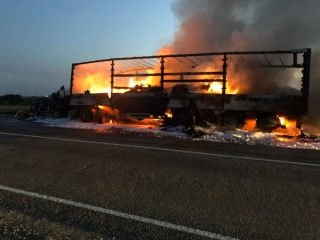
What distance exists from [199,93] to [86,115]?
19.1 ft

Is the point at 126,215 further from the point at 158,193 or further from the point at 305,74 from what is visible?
the point at 305,74

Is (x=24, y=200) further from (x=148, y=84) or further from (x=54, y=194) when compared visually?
(x=148, y=84)

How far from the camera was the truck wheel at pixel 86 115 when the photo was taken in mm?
14701

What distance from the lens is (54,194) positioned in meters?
4.24

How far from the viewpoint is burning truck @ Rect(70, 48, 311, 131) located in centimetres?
1114

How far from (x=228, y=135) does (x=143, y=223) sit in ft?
22.3

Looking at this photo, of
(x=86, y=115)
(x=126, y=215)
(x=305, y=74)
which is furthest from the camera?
(x=86, y=115)

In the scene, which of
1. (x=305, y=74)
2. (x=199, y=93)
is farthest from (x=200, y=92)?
(x=305, y=74)

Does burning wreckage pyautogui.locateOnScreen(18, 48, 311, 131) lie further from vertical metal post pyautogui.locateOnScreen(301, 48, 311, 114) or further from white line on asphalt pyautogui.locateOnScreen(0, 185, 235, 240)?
white line on asphalt pyautogui.locateOnScreen(0, 185, 235, 240)

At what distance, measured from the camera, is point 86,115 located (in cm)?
1484

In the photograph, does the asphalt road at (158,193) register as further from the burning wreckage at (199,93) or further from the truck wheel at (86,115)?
the truck wheel at (86,115)

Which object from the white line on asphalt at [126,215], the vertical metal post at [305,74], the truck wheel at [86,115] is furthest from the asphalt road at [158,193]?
the truck wheel at [86,115]

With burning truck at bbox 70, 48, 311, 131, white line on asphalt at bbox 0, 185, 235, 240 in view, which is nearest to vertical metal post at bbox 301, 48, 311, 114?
burning truck at bbox 70, 48, 311, 131

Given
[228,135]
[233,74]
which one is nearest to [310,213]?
[228,135]
